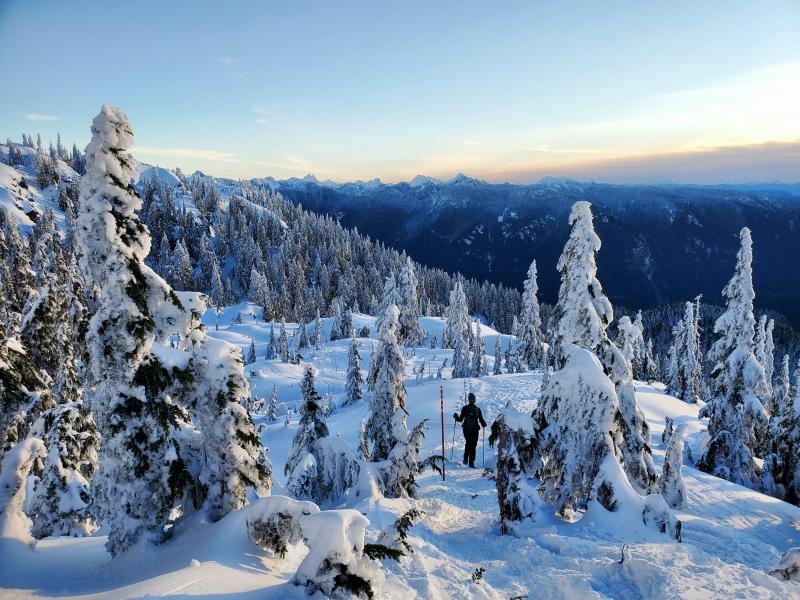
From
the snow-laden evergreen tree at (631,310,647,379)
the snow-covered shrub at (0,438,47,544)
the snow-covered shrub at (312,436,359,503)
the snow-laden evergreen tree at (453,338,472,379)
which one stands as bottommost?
the snow-laden evergreen tree at (453,338,472,379)

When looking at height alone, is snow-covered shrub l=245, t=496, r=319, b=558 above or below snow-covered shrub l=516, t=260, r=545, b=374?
above

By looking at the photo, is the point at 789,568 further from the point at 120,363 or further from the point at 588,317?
the point at 120,363

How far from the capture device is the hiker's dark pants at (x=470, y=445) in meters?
13.3

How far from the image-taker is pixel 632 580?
6172mm

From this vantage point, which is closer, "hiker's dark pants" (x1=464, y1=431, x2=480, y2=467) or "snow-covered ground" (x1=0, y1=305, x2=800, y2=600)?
"snow-covered ground" (x1=0, y1=305, x2=800, y2=600)

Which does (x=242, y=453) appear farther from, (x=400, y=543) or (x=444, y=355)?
(x=444, y=355)

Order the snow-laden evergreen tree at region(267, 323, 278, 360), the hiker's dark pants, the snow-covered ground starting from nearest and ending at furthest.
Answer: the snow-covered ground → the hiker's dark pants → the snow-laden evergreen tree at region(267, 323, 278, 360)

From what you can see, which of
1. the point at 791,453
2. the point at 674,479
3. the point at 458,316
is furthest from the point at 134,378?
the point at 458,316

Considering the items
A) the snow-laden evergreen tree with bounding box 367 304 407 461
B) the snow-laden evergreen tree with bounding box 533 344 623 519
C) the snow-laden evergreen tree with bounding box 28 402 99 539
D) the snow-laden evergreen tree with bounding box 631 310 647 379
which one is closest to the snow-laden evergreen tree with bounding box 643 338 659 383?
the snow-laden evergreen tree with bounding box 631 310 647 379

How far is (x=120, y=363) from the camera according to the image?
5578 mm

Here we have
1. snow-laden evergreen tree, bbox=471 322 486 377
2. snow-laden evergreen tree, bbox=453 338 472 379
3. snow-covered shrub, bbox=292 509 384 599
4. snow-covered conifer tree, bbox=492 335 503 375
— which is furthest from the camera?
snow-covered conifer tree, bbox=492 335 503 375

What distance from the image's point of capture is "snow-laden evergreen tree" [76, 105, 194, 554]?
5531 mm

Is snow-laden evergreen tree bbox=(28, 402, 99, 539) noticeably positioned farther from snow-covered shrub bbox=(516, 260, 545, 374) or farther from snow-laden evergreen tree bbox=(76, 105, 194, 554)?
snow-covered shrub bbox=(516, 260, 545, 374)

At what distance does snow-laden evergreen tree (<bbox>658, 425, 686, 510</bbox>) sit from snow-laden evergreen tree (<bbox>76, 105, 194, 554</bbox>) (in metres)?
10.5
